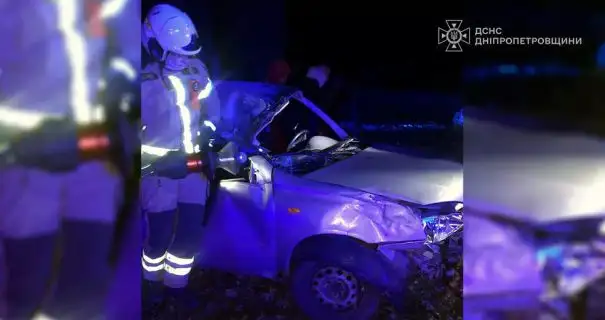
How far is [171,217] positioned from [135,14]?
1263mm

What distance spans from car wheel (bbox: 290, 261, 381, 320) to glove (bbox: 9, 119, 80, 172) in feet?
5.15

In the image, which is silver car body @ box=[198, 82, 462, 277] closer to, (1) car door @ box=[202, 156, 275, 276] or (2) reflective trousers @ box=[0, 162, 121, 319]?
(1) car door @ box=[202, 156, 275, 276]

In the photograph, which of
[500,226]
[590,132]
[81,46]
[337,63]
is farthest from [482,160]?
[81,46]

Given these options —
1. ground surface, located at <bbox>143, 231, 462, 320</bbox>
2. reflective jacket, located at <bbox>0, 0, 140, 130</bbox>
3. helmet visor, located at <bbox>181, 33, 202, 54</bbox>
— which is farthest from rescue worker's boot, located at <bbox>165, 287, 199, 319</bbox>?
helmet visor, located at <bbox>181, 33, 202, 54</bbox>

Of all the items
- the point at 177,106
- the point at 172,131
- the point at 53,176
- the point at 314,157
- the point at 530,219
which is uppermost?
the point at 177,106

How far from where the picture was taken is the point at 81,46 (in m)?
3.86

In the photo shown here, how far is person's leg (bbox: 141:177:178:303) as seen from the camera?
3.86 meters

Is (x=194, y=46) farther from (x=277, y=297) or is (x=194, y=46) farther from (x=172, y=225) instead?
(x=277, y=297)

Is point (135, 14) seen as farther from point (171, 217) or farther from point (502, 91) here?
point (502, 91)

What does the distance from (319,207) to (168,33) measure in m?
1.39

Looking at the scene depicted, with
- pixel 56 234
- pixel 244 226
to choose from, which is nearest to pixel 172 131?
pixel 244 226

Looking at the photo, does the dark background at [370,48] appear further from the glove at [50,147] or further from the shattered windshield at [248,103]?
the glove at [50,147]

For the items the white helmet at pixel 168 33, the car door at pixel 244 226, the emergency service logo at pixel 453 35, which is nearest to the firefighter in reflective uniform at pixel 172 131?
the white helmet at pixel 168 33

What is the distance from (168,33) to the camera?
381cm
